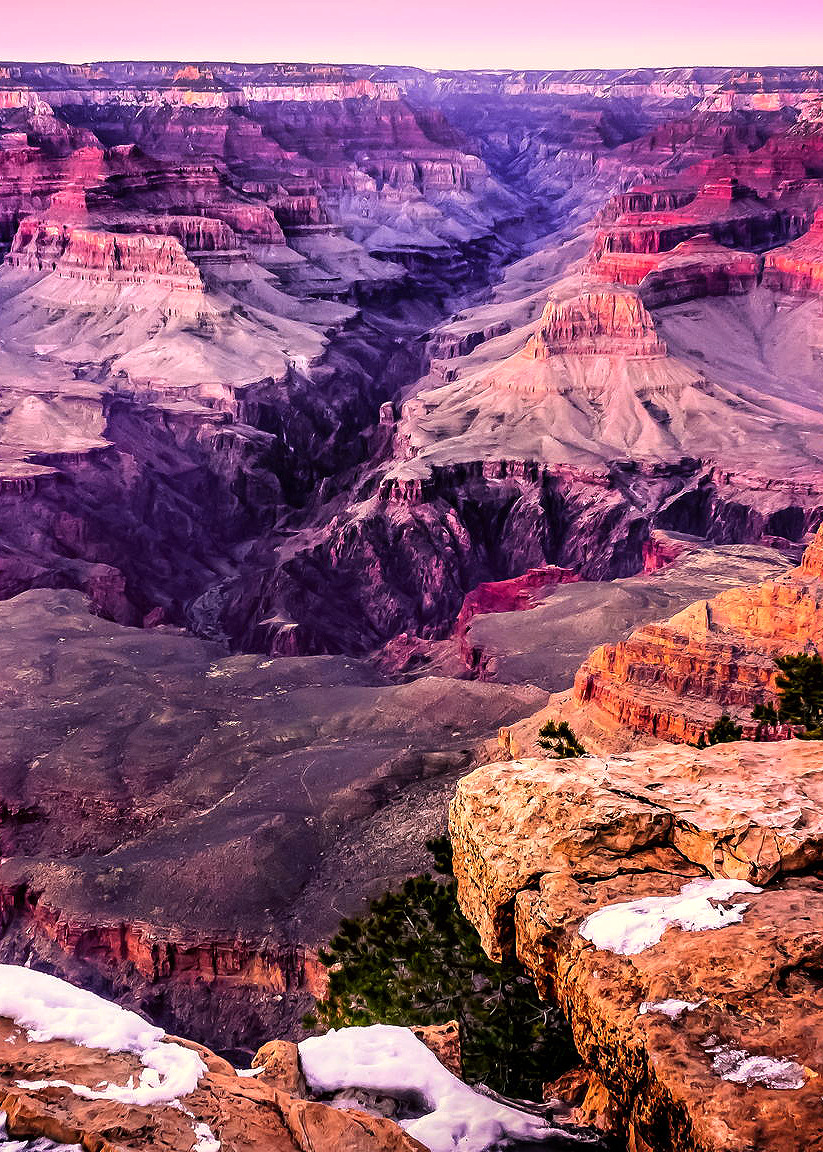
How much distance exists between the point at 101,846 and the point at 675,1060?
107 ft

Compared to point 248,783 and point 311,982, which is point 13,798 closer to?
point 248,783

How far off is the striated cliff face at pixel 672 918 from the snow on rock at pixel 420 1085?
3.84 feet

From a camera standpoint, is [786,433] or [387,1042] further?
[786,433]

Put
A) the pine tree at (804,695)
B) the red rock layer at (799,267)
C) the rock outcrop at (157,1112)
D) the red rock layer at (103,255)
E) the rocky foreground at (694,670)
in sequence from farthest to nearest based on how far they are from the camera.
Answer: the red rock layer at (103,255) → the red rock layer at (799,267) → the rocky foreground at (694,670) → the pine tree at (804,695) → the rock outcrop at (157,1112)

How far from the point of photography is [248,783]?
145ft

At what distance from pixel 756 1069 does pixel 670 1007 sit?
1114mm

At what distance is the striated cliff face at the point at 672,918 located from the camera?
1153cm

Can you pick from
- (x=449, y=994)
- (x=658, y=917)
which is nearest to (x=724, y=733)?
(x=449, y=994)

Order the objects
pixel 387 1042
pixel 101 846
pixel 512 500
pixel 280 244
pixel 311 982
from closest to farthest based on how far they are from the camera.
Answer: pixel 387 1042
pixel 311 982
pixel 101 846
pixel 512 500
pixel 280 244

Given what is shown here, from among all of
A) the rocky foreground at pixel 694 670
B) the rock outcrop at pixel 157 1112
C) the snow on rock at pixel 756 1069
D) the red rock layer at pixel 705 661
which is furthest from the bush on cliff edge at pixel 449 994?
the red rock layer at pixel 705 661

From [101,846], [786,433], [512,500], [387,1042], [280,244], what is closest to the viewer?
[387,1042]

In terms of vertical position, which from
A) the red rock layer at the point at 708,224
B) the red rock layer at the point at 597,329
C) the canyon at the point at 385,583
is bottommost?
the canyon at the point at 385,583

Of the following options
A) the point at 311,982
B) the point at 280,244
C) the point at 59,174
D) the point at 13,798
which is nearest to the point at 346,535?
the point at 13,798

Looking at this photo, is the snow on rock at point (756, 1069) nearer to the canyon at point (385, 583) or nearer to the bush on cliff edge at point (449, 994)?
the canyon at point (385, 583)
